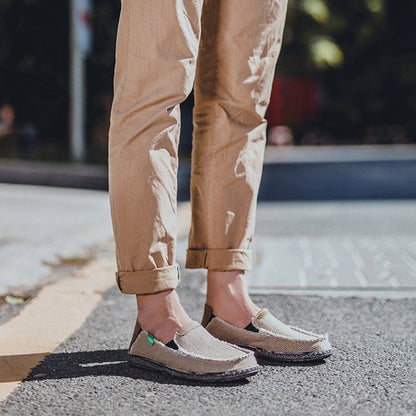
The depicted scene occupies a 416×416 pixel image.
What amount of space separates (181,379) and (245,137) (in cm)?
59

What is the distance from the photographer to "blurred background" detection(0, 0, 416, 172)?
13.2m

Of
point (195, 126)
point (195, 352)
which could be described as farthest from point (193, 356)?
point (195, 126)

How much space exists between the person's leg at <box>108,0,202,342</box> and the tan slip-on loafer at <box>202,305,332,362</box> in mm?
153

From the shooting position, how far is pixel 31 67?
13.8 metres

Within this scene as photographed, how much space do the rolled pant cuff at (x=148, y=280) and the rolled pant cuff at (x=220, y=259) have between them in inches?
5.5

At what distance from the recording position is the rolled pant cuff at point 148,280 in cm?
161

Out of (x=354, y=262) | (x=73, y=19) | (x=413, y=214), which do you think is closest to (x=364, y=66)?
(x=73, y=19)

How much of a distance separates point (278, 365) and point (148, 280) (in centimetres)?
36

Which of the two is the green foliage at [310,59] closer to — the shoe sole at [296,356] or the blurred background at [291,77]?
the blurred background at [291,77]

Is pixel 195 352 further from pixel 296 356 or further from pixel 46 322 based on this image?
pixel 46 322

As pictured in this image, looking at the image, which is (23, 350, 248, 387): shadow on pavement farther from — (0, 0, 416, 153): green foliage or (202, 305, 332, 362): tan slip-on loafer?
(0, 0, 416, 153): green foliage

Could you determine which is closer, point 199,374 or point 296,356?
point 199,374

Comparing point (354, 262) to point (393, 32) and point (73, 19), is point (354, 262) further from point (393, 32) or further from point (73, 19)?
point (393, 32)

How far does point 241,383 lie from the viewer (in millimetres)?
1565
